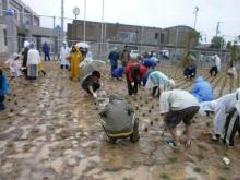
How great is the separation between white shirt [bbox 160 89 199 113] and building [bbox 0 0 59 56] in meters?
19.1

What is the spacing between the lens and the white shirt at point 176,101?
22.5 feet

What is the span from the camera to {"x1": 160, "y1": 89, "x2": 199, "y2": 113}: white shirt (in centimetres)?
687

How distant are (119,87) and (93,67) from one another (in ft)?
10.8

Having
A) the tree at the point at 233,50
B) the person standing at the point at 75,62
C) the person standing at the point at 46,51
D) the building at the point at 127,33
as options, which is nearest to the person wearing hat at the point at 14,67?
the person standing at the point at 75,62

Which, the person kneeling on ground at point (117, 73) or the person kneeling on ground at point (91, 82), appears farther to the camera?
the person kneeling on ground at point (117, 73)

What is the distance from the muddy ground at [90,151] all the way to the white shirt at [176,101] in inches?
33.3

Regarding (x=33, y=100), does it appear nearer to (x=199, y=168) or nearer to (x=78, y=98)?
(x=78, y=98)

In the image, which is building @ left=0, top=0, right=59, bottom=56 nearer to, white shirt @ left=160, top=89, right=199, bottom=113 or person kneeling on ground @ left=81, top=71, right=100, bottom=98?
person kneeling on ground @ left=81, top=71, right=100, bottom=98

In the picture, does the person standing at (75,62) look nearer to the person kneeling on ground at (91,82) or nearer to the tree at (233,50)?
the person kneeling on ground at (91,82)

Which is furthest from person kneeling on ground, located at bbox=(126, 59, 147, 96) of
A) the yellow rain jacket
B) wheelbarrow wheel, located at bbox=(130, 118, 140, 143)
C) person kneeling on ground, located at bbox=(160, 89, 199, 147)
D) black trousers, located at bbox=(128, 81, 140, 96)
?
person kneeling on ground, located at bbox=(160, 89, 199, 147)

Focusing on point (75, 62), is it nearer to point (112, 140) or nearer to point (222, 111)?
point (112, 140)

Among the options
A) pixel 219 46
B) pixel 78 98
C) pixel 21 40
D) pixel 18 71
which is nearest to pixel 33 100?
pixel 78 98

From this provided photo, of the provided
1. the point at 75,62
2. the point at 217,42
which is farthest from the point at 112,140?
the point at 217,42

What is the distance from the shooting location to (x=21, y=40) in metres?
29.0
